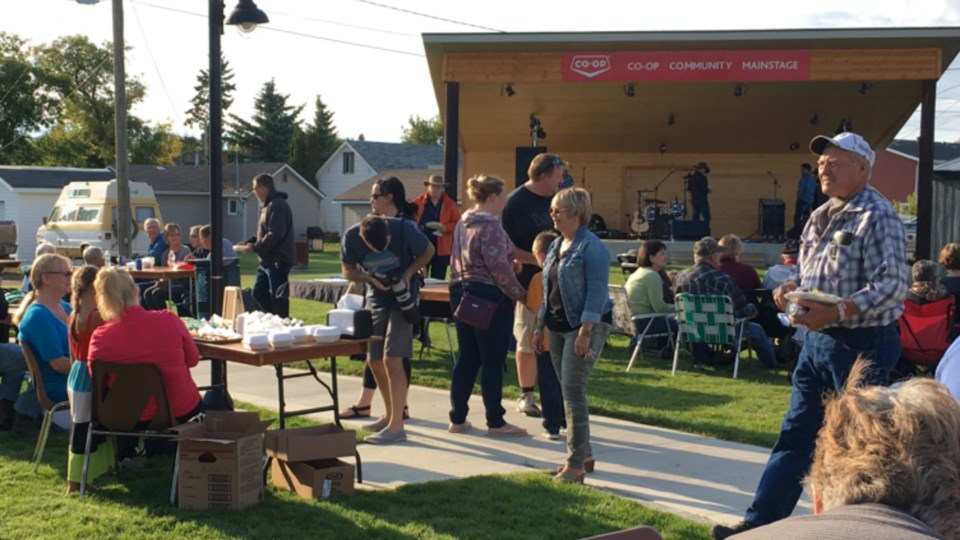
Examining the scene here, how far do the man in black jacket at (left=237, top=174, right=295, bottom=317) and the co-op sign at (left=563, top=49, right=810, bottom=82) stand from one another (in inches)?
295

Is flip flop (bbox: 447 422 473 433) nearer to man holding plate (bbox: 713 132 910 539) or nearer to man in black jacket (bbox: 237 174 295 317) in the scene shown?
man holding plate (bbox: 713 132 910 539)

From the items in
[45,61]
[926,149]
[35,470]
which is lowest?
[35,470]

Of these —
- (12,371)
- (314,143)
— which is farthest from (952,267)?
(314,143)

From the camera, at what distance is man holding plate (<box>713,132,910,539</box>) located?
4172 mm

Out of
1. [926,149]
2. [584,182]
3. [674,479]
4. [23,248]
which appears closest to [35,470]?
[674,479]

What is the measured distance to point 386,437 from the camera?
22.1 ft

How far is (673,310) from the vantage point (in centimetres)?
1037

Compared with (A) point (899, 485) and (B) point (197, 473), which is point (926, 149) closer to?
(B) point (197, 473)

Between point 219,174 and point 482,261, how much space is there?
1.91 meters

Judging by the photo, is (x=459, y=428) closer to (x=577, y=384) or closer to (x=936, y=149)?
(x=577, y=384)

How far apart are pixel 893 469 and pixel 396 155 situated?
67.4m

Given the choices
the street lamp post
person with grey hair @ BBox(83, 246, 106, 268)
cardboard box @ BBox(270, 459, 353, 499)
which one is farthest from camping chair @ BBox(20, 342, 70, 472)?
person with grey hair @ BBox(83, 246, 106, 268)

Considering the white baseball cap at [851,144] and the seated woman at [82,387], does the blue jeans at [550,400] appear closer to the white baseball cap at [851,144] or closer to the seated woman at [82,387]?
the seated woman at [82,387]

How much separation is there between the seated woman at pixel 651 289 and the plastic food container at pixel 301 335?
17.4ft
